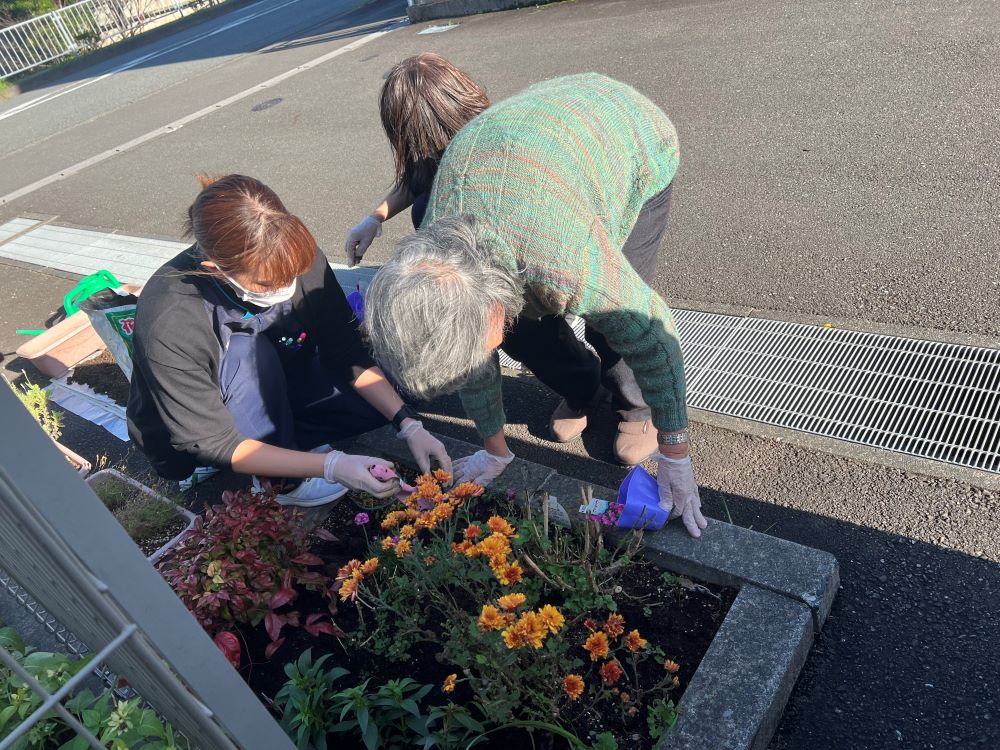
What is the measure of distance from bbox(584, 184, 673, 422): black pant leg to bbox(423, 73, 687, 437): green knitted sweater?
33 centimetres

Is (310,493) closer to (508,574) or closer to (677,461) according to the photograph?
(508,574)

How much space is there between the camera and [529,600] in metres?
2.12

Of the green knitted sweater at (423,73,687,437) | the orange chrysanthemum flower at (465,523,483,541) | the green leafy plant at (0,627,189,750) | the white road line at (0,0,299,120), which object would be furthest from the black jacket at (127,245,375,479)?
the white road line at (0,0,299,120)

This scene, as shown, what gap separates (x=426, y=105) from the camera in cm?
267

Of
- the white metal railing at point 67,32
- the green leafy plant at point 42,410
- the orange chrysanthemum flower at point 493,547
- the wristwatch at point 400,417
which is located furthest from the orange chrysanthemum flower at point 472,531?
the white metal railing at point 67,32

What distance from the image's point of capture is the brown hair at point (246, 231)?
7.48 feet

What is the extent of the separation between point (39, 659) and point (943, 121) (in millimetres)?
5377

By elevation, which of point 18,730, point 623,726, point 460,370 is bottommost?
point 623,726

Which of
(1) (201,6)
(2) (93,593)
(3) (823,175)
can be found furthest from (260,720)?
(1) (201,6)

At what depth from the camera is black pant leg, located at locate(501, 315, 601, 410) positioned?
111 inches

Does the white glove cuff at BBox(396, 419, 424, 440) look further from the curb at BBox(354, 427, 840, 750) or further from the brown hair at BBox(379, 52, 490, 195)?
the brown hair at BBox(379, 52, 490, 195)

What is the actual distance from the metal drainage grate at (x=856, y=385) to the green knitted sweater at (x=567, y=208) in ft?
3.48

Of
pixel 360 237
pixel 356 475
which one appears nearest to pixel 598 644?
pixel 356 475

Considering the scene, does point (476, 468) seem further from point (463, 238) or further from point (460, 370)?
point (463, 238)
